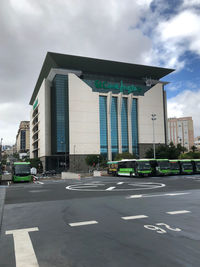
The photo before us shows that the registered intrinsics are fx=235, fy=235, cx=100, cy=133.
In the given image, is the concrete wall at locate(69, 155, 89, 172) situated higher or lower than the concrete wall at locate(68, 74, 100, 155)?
lower

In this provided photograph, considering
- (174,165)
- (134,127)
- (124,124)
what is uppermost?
(124,124)

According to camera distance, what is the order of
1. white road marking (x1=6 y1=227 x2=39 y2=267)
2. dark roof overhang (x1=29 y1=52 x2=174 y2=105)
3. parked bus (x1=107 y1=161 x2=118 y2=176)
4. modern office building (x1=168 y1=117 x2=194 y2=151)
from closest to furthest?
1. white road marking (x1=6 y1=227 x2=39 y2=267)
2. parked bus (x1=107 y1=161 x2=118 y2=176)
3. dark roof overhang (x1=29 y1=52 x2=174 y2=105)
4. modern office building (x1=168 y1=117 x2=194 y2=151)

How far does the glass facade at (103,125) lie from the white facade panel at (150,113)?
1451cm

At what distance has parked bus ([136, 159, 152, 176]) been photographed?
38281 millimetres

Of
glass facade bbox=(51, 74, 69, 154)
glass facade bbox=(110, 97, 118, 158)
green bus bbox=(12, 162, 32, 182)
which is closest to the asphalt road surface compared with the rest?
green bus bbox=(12, 162, 32, 182)

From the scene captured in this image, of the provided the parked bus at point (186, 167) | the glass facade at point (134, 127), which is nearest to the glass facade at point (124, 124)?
the glass facade at point (134, 127)

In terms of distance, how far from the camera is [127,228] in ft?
26.0

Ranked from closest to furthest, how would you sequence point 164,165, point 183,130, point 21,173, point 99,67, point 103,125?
point 21,173
point 164,165
point 103,125
point 99,67
point 183,130

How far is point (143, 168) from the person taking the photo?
3847cm

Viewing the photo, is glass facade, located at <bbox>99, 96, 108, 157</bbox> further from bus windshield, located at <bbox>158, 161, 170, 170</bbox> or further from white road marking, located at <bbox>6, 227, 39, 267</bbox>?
white road marking, located at <bbox>6, 227, 39, 267</bbox>

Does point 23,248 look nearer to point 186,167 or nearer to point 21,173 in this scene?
point 21,173

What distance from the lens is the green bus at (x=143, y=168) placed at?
126 ft

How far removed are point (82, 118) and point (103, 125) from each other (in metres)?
8.88

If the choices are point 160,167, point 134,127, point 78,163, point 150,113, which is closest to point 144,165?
point 160,167
